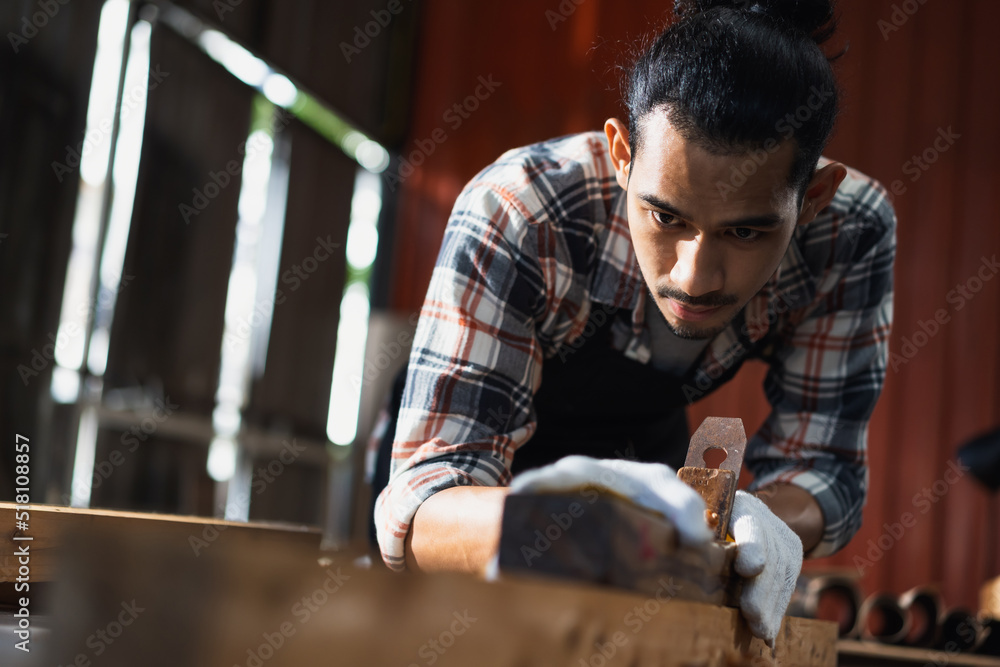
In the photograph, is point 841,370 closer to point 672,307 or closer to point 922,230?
point 672,307

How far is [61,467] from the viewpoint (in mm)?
2975

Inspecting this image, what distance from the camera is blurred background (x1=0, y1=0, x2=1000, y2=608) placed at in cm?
291

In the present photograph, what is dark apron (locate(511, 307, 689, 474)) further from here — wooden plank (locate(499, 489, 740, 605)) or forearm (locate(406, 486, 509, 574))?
wooden plank (locate(499, 489, 740, 605))

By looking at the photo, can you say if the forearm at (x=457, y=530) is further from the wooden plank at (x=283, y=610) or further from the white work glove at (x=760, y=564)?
the wooden plank at (x=283, y=610)

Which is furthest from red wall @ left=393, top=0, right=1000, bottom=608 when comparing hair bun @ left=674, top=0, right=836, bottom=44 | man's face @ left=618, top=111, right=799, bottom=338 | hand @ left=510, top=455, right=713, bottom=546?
hand @ left=510, top=455, right=713, bottom=546

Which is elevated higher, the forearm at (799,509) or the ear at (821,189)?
the ear at (821,189)

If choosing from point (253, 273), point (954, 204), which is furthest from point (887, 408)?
point (253, 273)

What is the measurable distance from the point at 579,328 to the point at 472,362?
0.23 meters

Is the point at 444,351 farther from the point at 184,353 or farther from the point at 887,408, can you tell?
the point at 887,408

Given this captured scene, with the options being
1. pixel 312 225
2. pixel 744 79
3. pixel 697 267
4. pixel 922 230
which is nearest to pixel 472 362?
pixel 697 267

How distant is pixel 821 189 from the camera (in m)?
1.12

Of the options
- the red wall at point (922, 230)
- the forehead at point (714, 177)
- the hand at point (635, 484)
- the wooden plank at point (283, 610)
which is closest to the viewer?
the wooden plank at point (283, 610)

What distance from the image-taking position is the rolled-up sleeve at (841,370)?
1295 mm

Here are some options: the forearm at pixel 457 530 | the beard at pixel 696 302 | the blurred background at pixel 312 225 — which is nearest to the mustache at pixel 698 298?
the beard at pixel 696 302
